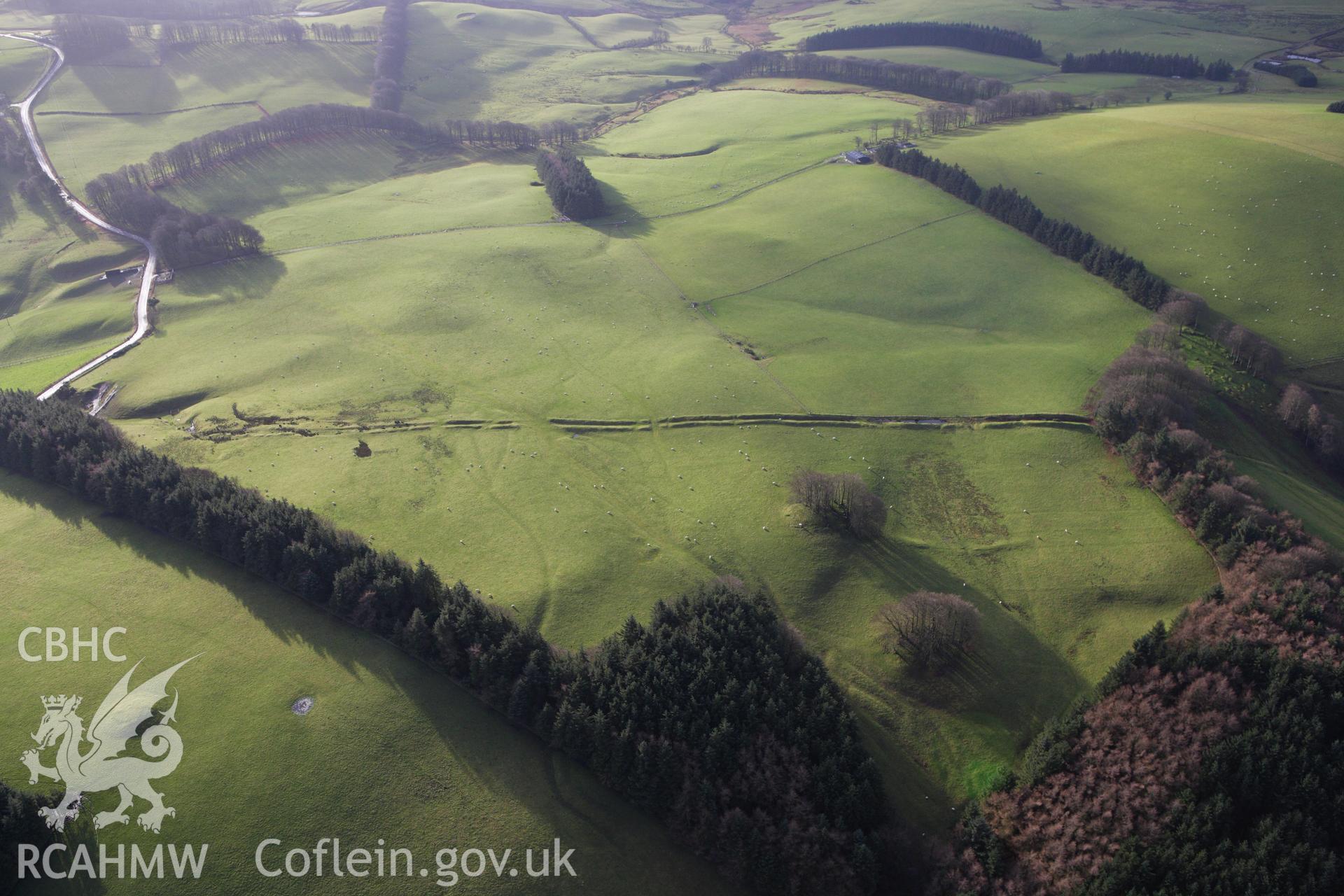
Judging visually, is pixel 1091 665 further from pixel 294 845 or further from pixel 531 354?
pixel 531 354

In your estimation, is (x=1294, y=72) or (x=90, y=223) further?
(x=1294, y=72)

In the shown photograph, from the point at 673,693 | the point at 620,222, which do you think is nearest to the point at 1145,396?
the point at 673,693

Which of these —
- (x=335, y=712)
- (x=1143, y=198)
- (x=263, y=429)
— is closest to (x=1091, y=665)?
(x=335, y=712)

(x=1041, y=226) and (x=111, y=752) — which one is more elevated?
(x=1041, y=226)

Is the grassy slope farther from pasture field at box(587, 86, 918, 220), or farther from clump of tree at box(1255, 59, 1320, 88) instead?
clump of tree at box(1255, 59, 1320, 88)

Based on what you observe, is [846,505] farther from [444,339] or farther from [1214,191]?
[1214,191]

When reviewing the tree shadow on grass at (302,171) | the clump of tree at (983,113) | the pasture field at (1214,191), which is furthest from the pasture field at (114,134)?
the pasture field at (1214,191)

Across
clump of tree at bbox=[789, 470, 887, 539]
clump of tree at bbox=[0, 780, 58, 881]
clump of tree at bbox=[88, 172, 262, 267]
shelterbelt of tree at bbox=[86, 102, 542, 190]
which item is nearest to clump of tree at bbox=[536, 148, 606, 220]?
shelterbelt of tree at bbox=[86, 102, 542, 190]

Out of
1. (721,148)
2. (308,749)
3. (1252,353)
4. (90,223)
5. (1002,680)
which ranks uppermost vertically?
(721,148)
